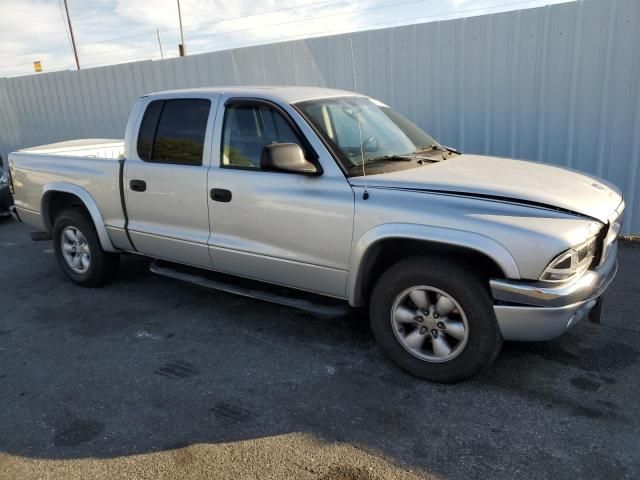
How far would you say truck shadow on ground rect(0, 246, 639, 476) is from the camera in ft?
9.44

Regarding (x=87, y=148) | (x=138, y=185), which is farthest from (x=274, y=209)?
(x=87, y=148)

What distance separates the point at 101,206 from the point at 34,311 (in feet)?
3.74

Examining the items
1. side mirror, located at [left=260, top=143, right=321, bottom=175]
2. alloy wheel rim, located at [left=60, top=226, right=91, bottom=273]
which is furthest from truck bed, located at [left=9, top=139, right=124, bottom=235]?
side mirror, located at [left=260, top=143, right=321, bottom=175]

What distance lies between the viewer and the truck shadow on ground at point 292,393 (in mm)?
2877

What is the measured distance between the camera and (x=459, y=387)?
3373 millimetres

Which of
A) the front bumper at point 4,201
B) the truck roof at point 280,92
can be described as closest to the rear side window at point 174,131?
the truck roof at point 280,92

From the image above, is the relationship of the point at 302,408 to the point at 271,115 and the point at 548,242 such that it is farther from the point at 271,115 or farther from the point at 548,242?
the point at 271,115

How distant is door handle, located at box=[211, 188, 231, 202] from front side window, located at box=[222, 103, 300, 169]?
206 mm

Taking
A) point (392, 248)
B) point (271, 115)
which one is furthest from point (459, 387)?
point (271, 115)

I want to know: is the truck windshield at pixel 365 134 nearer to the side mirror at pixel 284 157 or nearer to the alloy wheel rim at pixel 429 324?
the side mirror at pixel 284 157

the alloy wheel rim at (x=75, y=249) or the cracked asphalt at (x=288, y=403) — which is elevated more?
the alloy wheel rim at (x=75, y=249)

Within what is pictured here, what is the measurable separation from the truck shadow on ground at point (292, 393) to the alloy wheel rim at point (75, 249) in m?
0.85

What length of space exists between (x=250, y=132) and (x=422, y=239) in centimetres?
164

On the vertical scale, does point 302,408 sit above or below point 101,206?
below
